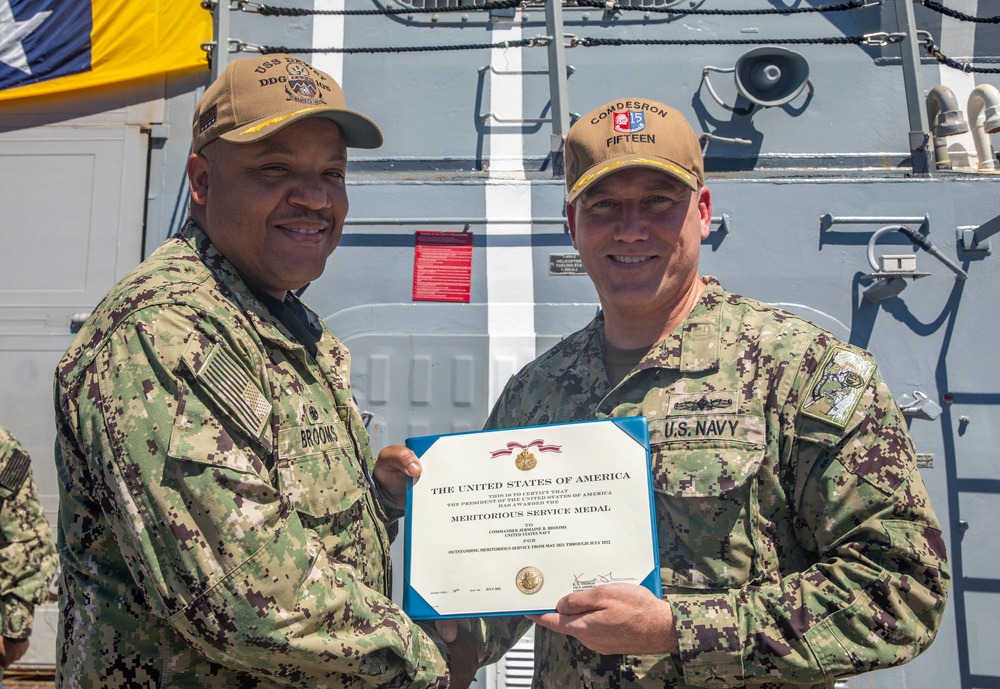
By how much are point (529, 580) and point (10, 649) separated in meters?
2.70

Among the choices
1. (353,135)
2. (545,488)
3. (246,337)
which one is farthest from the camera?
(353,135)

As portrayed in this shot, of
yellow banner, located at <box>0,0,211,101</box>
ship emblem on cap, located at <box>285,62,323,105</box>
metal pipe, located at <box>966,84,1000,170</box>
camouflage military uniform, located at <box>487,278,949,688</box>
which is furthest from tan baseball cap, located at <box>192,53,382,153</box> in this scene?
metal pipe, located at <box>966,84,1000,170</box>

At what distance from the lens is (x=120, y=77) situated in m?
4.39

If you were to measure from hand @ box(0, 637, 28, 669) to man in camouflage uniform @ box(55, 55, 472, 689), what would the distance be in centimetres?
216

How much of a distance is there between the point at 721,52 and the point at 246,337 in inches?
135

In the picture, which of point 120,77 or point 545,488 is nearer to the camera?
point 545,488

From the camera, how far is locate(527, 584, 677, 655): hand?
1.59 m

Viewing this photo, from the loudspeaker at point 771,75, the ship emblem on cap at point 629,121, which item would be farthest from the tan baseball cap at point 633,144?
the loudspeaker at point 771,75

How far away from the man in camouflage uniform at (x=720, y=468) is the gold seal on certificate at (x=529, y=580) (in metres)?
0.06

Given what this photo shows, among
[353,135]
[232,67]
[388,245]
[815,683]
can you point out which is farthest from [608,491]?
[388,245]

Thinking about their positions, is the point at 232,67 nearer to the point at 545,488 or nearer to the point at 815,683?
the point at 545,488
